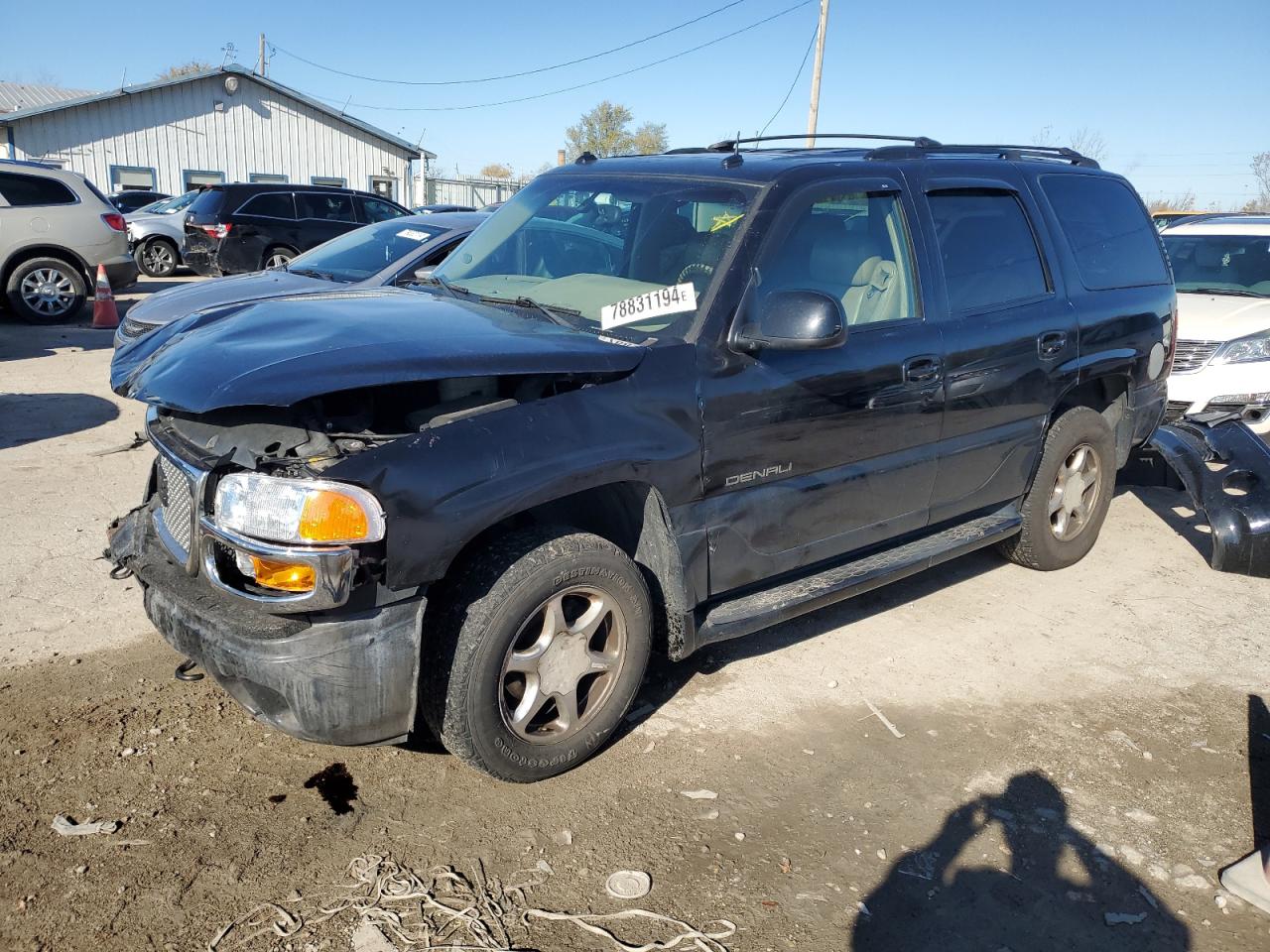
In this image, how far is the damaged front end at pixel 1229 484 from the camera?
5.06 m

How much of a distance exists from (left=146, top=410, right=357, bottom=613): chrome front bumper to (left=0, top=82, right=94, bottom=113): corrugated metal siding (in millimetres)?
35822

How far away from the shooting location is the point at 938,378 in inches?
159

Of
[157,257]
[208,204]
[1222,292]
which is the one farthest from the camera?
[157,257]

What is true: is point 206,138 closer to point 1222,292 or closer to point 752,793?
point 1222,292

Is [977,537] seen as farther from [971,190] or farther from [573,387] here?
[573,387]

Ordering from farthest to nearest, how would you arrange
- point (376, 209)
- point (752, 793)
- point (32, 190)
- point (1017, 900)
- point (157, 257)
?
1. point (157, 257)
2. point (376, 209)
3. point (32, 190)
4. point (752, 793)
5. point (1017, 900)

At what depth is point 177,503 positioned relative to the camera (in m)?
3.11

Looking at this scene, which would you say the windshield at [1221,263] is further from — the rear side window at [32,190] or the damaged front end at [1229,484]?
the rear side window at [32,190]

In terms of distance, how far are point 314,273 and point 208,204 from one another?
8845 mm

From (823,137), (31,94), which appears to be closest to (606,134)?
(31,94)

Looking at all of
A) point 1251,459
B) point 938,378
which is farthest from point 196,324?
point 1251,459

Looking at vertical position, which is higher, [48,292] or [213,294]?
[213,294]

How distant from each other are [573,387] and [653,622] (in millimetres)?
→ 914

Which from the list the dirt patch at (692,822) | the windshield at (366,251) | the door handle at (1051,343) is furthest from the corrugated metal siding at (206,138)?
the dirt patch at (692,822)
